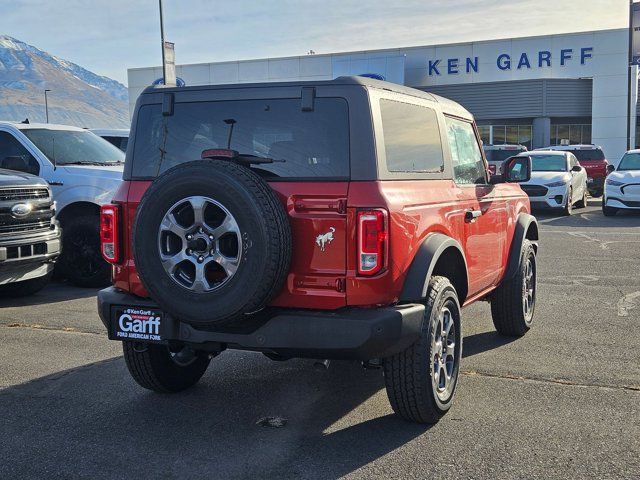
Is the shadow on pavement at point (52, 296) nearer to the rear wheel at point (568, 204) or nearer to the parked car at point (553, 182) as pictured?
the parked car at point (553, 182)

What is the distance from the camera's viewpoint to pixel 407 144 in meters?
4.45

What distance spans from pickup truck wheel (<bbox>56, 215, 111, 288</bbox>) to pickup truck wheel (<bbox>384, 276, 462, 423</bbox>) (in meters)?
5.61

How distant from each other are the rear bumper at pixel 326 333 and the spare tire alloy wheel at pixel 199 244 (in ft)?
1.05

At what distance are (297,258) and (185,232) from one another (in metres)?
0.60

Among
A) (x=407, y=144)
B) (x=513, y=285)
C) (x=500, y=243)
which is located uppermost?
(x=407, y=144)

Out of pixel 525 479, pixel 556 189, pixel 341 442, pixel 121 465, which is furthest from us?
pixel 556 189

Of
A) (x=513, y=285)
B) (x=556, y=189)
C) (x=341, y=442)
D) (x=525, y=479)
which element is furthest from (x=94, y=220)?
(x=556, y=189)

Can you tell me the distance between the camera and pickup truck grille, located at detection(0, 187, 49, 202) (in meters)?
7.64

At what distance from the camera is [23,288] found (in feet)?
28.2

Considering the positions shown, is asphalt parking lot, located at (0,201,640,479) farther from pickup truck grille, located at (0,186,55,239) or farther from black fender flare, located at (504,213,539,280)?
pickup truck grille, located at (0,186,55,239)

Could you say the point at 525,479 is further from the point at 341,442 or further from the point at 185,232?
the point at 185,232

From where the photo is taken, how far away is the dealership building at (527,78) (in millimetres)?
37500

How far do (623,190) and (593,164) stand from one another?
845cm

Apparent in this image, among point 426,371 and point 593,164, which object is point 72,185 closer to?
point 426,371
